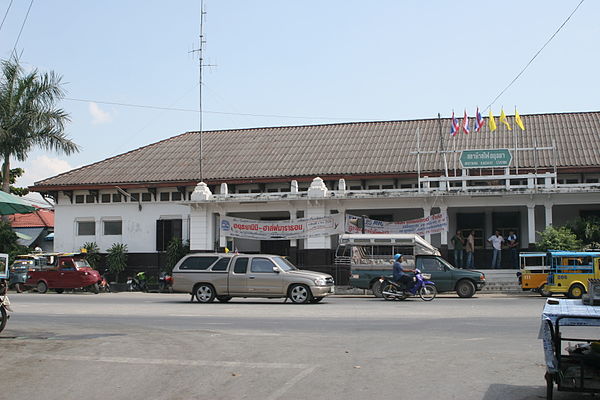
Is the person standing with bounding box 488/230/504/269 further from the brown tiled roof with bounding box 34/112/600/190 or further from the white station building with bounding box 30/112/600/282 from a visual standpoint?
the brown tiled roof with bounding box 34/112/600/190

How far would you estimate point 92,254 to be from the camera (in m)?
36.8

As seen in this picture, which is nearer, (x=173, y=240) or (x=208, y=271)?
(x=208, y=271)

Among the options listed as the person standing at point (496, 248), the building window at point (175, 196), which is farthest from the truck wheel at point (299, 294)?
the building window at point (175, 196)

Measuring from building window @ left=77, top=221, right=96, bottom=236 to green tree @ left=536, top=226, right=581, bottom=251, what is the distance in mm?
23002

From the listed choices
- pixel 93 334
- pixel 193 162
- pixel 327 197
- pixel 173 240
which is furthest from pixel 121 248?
pixel 93 334

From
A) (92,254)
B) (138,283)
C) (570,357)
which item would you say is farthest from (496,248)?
(570,357)

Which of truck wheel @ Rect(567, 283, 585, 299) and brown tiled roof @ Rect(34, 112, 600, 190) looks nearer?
truck wheel @ Rect(567, 283, 585, 299)

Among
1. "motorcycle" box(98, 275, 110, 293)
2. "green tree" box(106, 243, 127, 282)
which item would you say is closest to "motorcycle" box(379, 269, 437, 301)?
"motorcycle" box(98, 275, 110, 293)

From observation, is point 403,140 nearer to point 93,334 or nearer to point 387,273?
point 387,273

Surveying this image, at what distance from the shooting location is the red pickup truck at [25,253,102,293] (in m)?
30.9

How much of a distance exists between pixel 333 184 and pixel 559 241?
451 inches

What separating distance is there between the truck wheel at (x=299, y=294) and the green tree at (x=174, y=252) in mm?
14361

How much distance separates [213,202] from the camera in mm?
33781

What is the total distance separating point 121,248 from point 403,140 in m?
16.0
